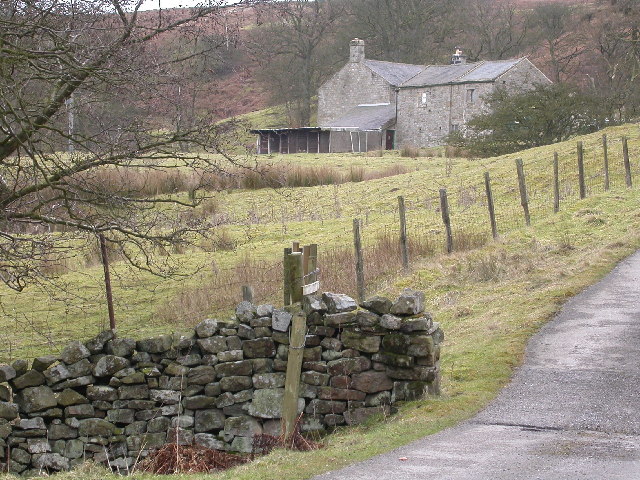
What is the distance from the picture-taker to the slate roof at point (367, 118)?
72.6 meters

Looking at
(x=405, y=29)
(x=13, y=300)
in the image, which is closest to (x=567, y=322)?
(x=13, y=300)

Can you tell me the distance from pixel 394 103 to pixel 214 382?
6745 cm

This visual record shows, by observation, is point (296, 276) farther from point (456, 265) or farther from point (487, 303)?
point (456, 265)

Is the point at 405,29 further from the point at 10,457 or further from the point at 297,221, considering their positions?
the point at 10,457

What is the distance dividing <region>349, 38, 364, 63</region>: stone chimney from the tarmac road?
64.9 metres

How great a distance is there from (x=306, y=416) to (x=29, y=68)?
211 inches

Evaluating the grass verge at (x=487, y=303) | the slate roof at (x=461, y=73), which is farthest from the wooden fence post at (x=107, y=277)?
the slate roof at (x=461, y=73)

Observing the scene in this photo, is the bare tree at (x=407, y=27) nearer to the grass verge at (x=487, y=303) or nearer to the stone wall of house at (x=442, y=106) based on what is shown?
the stone wall of house at (x=442, y=106)

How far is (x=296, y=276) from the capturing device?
35.2ft

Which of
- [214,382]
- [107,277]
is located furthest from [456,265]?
[214,382]

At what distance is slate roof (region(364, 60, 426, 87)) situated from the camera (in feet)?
246

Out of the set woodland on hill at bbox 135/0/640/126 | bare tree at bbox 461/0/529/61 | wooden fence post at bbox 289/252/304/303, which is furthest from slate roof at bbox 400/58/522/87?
wooden fence post at bbox 289/252/304/303

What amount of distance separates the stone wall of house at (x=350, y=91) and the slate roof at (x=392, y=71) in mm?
369

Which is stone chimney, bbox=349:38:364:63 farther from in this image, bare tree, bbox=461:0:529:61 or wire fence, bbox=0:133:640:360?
wire fence, bbox=0:133:640:360
